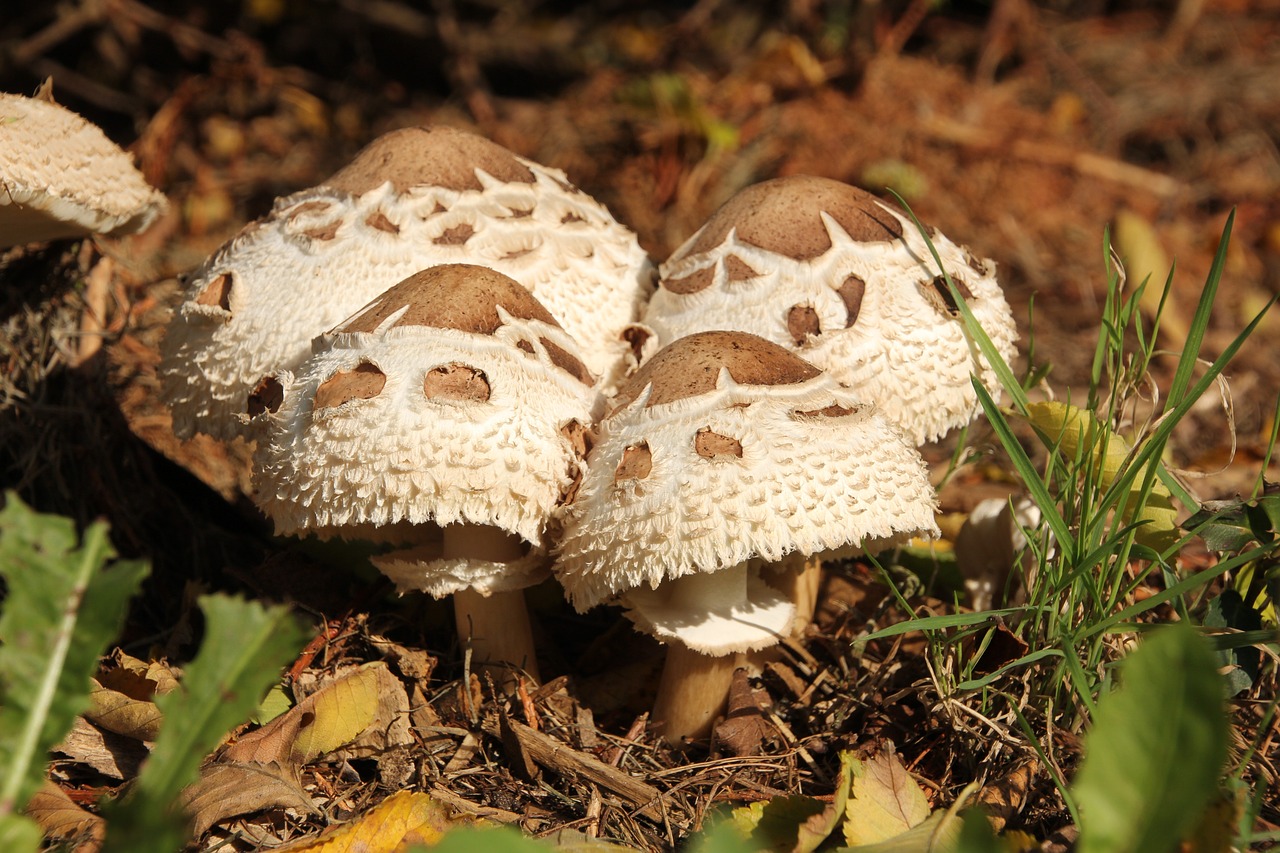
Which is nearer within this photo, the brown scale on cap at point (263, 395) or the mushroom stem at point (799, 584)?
the brown scale on cap at point (263, 395)

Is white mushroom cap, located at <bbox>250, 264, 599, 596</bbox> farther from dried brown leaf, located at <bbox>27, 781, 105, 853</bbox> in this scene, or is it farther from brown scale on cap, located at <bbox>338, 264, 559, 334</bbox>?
dried brown leaf, located at <bbox>27, 781, 105, 853</bbox>

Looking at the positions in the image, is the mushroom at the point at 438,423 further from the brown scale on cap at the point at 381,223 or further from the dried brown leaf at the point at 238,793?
the dried brown leaf at the point at 238,793

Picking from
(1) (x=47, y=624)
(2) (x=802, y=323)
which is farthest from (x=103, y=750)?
(2) (x=802, y=323)

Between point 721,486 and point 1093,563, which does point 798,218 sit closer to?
point 721,486

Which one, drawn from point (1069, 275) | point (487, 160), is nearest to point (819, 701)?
point (487, 160)

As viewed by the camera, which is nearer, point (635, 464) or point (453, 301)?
point (635, 464)

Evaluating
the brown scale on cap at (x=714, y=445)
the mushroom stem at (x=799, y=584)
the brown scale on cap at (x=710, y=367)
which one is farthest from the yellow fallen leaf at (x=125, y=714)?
the mushroom stem at (x=799, y=584)

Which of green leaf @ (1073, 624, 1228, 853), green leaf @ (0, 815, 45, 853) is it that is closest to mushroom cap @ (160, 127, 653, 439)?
green leaf @ (0, 815, 45, 853)
